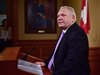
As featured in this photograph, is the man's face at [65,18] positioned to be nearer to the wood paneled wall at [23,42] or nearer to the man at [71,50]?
the man at [71,50]

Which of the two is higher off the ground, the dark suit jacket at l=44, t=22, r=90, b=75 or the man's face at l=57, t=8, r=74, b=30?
the man's face at l=57, t=8, r=74, b=30

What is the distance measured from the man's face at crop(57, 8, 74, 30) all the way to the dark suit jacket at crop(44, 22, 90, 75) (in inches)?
2.3

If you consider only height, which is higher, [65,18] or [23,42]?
[65,18]

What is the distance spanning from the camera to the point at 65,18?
148 cm

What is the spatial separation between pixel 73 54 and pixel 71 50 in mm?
44

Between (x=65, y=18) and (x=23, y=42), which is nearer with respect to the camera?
(x=65, y=18)

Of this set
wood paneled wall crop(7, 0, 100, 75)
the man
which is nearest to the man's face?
the man

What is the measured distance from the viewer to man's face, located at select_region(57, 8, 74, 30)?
1.46 m

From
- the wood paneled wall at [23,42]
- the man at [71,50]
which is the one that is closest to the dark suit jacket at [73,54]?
the man at [71,50]

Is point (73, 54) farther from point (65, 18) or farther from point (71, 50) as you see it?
point (65, 18)

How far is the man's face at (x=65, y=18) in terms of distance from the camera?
4.80 ft

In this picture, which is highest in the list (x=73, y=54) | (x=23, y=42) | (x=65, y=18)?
(x=65, y=18)

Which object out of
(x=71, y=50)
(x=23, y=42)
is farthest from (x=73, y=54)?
(x=23, y=42)

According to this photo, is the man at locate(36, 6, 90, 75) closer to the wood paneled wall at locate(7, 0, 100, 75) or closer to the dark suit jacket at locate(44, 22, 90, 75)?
the dark suit jacket at locate(44, 22, 90, 75)
